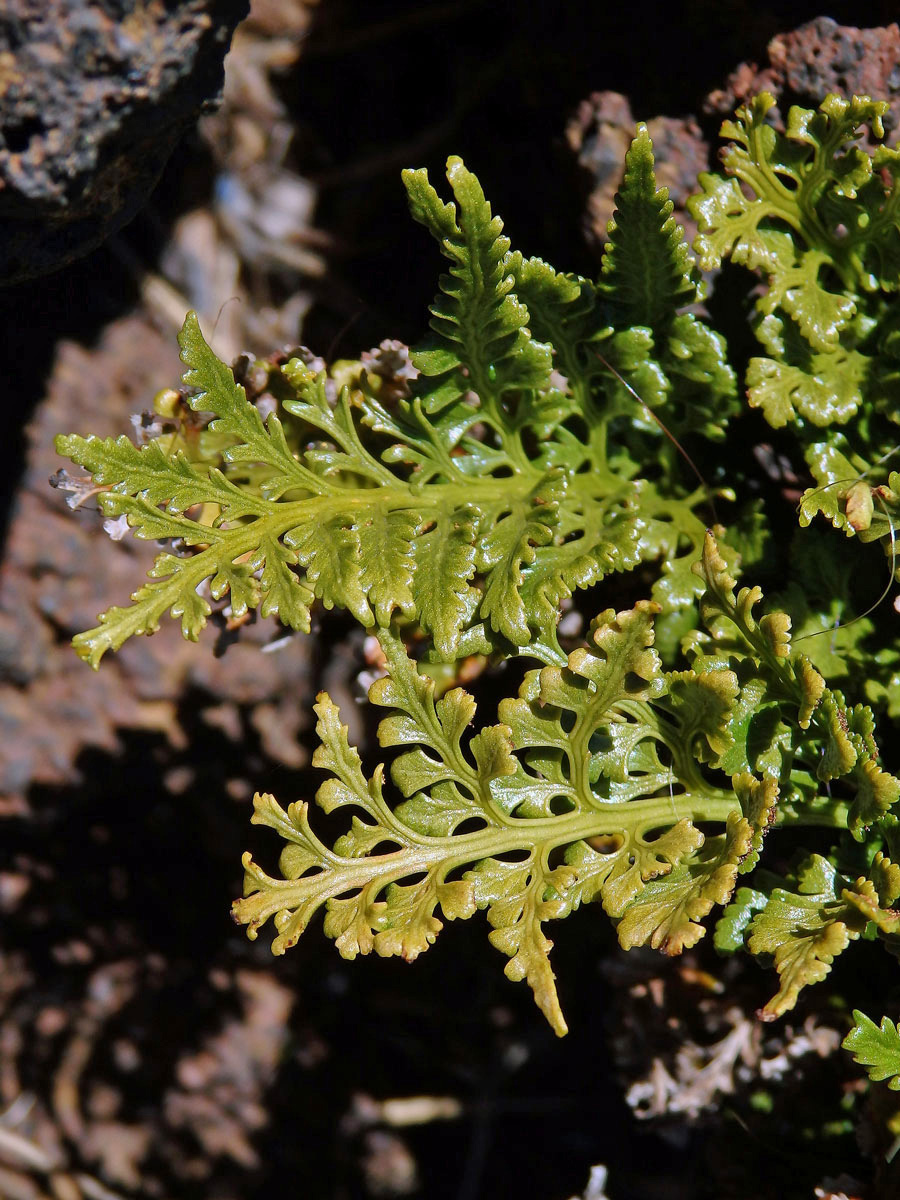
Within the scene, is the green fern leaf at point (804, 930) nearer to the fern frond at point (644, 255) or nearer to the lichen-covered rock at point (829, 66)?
the fern frond at point (644, 255)

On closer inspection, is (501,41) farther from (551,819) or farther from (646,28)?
(551,819)

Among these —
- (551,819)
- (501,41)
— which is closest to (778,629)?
(551,819)

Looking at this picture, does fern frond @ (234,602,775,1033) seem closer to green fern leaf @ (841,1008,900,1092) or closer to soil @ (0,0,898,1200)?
green fern leaf @ (841,1008,900,1092)

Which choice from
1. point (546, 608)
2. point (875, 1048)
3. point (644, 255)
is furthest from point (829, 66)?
point (875, 1048)

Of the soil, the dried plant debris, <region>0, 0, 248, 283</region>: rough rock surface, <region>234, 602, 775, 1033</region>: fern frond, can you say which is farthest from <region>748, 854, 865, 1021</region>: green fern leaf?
<region>0, 0, 248, 283</region>: rough rock surface

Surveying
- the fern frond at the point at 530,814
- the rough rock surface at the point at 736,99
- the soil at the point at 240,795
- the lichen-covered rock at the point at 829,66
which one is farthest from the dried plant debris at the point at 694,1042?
the lichen-covered rock at the point at 829,66

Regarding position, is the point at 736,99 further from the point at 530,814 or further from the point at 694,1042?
the point at 694,1042
